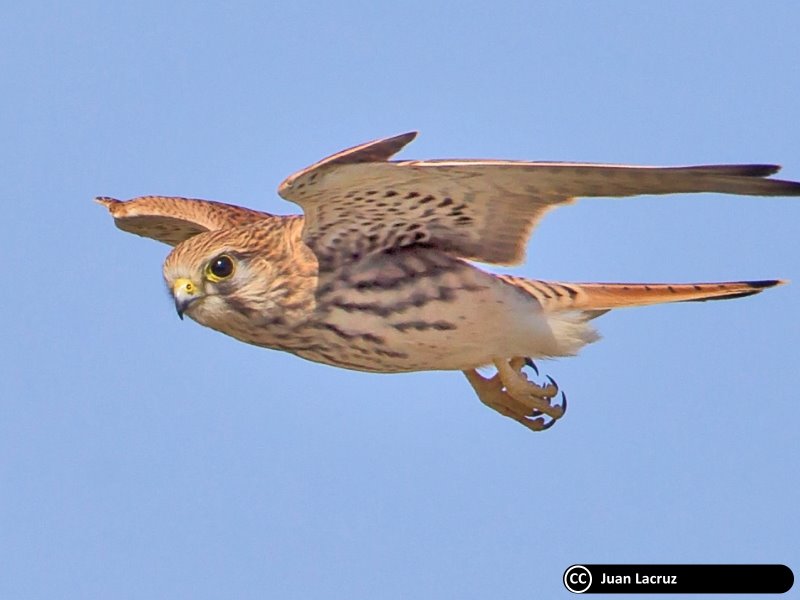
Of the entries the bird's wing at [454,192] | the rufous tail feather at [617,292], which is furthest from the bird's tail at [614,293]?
the bird's wing at [454,192]

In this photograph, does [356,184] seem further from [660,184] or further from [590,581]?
[590,581]

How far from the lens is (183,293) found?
8.30m

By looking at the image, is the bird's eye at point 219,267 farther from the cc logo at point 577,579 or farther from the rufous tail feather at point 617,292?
the cc logo at point 577,579

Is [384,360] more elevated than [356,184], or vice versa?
[356,184]

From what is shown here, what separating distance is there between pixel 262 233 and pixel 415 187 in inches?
40.1

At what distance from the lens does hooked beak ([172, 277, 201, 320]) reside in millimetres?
8289

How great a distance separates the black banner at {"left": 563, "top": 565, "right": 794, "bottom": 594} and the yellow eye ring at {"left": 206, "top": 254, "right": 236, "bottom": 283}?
247 centimetres

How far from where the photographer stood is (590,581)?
29.4 feet

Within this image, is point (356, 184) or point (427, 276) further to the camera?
point (427, 276)

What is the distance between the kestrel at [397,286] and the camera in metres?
8.12

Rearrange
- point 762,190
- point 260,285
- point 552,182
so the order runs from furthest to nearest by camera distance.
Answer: point 260,285 < point 552,182 < point 762,190

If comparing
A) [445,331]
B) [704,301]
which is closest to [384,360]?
[445,331]

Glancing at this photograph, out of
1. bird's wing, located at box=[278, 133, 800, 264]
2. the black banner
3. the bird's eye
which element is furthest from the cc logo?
the bird's eye

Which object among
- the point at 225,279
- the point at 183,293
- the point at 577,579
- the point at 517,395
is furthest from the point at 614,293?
the point at 183,293
